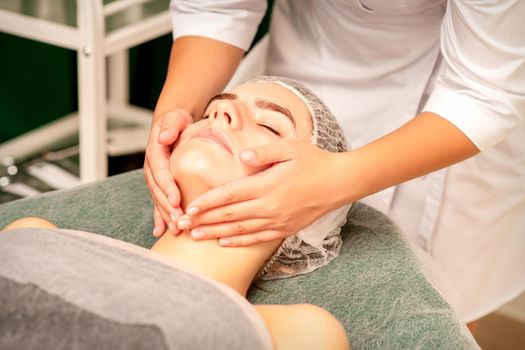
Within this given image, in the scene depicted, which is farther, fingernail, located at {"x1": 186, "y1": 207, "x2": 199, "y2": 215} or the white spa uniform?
the white spa uniform

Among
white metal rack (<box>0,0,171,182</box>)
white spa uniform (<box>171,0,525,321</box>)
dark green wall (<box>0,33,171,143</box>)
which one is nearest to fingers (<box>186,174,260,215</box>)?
white spa uniform (<box>171,0,525,321</box>)

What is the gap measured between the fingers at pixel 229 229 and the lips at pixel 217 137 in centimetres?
13

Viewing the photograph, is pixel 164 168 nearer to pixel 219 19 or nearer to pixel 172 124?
pixel 172 124

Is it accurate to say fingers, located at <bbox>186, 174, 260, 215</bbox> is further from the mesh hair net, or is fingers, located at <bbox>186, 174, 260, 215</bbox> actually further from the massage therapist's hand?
the mesh hair net

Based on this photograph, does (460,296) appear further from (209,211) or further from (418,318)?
(209,211)

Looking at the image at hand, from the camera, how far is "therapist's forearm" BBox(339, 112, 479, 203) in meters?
1.19

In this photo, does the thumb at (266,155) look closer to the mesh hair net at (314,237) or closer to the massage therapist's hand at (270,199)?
the massage therapist's hand at (270,199)

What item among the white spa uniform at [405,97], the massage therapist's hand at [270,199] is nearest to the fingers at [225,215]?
the massage therapist's hand at [270,199]

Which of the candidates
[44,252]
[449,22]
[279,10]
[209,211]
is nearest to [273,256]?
[209,211]

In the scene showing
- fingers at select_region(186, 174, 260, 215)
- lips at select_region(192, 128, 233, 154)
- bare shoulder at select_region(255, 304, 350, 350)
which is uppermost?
lips at select_region(192, 128, 233, 154)

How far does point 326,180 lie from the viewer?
1155mm

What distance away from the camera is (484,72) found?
1240mm

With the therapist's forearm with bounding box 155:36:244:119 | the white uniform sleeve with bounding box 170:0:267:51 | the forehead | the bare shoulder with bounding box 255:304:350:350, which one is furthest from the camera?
the white uniform sleeve with bounding box 170:0:267:51

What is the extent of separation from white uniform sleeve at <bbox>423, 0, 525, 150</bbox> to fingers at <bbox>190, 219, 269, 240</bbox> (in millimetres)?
425
